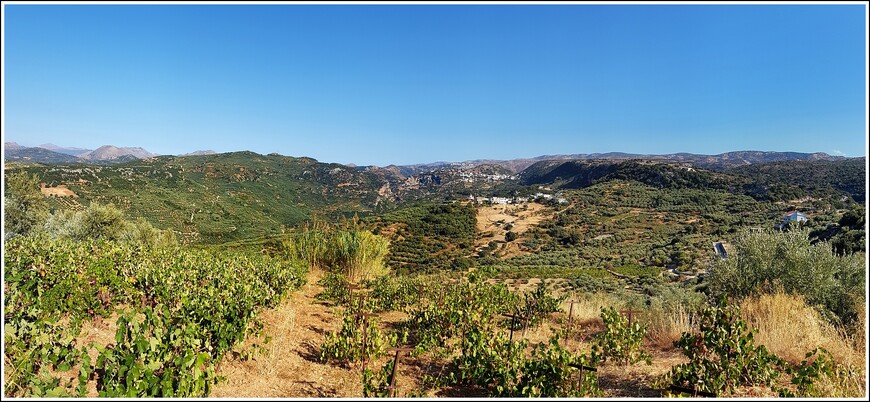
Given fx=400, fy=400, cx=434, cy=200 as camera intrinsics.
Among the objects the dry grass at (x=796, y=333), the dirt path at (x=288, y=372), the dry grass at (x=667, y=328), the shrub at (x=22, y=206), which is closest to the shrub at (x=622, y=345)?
the dry grass at (x=667, y=328)

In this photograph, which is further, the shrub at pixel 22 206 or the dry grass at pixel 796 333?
the shrub at pixel 22 206

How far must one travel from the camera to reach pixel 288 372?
4.91 metres

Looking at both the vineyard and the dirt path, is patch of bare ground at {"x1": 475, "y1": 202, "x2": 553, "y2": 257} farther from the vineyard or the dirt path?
the vineyard

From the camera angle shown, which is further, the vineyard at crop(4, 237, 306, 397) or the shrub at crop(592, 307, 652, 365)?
the shrub at crop(592, 307, 652, 365)

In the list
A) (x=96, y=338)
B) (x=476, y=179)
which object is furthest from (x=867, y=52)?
(x=476, y=179)

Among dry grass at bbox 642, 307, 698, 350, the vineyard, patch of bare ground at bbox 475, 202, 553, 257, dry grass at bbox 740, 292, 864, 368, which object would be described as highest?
the vineyard

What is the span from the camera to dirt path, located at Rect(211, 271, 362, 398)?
14.2 ft

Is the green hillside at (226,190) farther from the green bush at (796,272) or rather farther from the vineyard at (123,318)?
the green bush at (796,272)

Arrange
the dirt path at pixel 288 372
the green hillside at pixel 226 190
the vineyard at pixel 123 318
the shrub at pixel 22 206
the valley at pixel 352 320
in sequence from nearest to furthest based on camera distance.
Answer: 1. the vineyard at pixel 123 318
2. the valley at pixel 352 320
3. the dirt path at pixel 288 372
4. the shrub at pixel 22 206
5. the green hillside at pixel 226 190

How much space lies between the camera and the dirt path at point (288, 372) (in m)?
4.34

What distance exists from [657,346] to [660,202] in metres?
78.5

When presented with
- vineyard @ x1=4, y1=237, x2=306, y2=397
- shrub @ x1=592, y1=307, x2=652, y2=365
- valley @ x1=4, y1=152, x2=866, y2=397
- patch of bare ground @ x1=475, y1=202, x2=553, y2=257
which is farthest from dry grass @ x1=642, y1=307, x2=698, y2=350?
patch of bare ground @ x1=475, y1=202, x2=553, y2=257

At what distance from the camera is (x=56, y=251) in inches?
273

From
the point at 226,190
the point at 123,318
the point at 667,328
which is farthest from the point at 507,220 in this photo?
the point at 226,190
